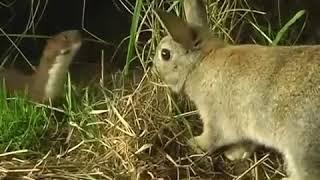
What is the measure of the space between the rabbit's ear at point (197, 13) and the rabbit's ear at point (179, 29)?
12 cm

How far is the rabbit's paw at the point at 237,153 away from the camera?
3605mm

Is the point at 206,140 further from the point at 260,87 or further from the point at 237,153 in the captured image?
the point at 260,87

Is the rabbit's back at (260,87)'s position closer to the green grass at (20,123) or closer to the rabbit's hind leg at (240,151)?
the rabbit's hind leg at (240,151)

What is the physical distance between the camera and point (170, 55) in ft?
11.8

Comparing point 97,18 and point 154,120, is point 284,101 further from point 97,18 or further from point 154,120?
point 97,18

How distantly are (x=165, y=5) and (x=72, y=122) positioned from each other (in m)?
0.65

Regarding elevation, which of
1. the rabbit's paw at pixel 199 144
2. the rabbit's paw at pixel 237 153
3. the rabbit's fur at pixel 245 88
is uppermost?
the rabbit's fur at pixel 245 88

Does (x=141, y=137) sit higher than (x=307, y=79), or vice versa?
(x=307, y=79)

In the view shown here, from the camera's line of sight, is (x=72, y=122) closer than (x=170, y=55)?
No

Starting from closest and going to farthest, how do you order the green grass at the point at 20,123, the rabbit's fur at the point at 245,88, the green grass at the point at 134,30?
the rabbit's fur at the point at 245,88
the green grass at the point at 134,30
the green grass at the point at 20,123

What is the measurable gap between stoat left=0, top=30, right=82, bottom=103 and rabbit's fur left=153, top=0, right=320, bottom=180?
0.64 meters

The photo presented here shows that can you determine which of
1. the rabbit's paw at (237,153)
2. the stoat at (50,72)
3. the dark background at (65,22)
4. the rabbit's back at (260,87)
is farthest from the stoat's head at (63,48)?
the rabbit's paw at (237,153)

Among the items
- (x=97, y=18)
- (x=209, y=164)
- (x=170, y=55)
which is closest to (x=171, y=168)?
(x=209, y=164)

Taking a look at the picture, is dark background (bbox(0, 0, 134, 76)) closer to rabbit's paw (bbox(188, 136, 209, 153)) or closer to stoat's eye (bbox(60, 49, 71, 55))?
stoat's eye (bbox(60, 49, 71, 55))
